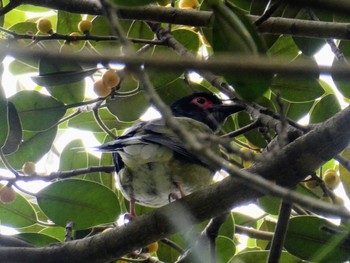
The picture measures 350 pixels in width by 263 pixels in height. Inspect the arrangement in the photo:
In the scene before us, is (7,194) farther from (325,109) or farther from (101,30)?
(325,109)

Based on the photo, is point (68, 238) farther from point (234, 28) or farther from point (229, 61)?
point (229, 61)

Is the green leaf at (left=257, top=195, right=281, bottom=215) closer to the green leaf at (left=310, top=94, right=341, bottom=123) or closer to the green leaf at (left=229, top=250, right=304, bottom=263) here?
the green leaf at (left=229, top=250, right=304, bottom=263)

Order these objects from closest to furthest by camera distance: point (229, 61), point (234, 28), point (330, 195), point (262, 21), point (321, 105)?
1. point (229, 61)
2. point (234, 28)
3. point (262, 21)
4. point (330, 195)
5. point (321, 105)

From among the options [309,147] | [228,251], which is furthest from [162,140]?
[309,147]

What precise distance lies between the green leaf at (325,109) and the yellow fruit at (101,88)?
35.6 inches

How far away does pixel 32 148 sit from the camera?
3.19 meters

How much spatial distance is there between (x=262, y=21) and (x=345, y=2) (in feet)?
3.89

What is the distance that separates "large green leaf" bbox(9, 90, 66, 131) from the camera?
3.06 m

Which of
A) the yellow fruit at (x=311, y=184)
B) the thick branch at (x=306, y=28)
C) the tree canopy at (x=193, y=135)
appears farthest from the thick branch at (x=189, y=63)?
the yellow fruit at (x=311, y=184)

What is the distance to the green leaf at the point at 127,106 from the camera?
3178 mm

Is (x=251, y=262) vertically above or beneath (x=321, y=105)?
beneath

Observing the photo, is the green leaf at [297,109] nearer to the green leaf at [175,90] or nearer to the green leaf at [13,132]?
the green leaf at [175,90]

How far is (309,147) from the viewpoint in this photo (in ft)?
6.49

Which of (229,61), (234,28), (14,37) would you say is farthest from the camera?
(14,37)
